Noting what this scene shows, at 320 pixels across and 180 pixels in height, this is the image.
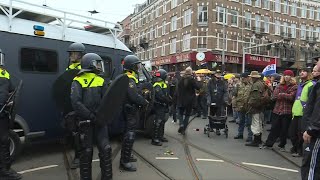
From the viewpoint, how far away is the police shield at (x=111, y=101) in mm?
5233

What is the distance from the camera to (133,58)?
22.9 feet

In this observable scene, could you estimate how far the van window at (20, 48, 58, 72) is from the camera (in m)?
7.11

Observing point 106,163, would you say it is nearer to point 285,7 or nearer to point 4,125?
point 4,125

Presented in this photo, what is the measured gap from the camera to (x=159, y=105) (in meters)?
9.23

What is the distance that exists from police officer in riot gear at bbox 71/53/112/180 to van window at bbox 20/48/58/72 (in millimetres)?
2252

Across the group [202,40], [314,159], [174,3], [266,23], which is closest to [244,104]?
[314,159]

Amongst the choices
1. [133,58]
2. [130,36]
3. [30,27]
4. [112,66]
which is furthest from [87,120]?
[130,36]

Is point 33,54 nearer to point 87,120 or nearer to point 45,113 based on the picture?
point 45,113

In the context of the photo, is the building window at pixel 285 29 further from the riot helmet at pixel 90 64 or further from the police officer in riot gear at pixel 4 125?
the police officer in riot gear at pixel 4 125

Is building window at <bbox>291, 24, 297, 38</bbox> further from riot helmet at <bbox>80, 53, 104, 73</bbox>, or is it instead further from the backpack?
riot helmet at <bbox>80, 53, 104, 73</bbox>

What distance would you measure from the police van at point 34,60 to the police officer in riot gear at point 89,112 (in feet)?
6.75

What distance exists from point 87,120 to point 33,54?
9.07 feet

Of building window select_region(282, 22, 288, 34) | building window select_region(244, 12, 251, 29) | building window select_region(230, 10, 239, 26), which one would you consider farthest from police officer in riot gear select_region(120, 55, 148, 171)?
building window select_region(282, 22, 288, 34)

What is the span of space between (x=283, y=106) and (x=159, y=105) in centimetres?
301
